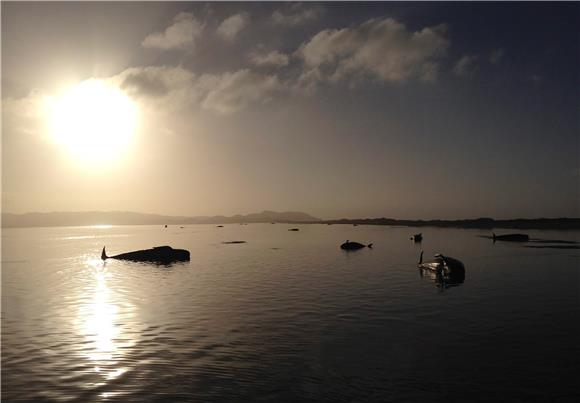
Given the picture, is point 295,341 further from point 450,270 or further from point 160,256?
point 160,256

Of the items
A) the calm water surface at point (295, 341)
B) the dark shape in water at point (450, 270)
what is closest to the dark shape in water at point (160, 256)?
the calm water surface at point (295, 341)

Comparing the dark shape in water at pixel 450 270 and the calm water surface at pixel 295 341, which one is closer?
the calm water surface at pixel 295 341

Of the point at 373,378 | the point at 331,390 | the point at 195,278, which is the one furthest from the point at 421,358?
the point at 195,278

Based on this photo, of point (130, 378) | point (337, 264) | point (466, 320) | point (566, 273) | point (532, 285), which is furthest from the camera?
point (337, 264)

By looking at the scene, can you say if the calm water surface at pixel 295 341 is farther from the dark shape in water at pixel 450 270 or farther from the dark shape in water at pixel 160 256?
the dark shape in water at pixel 160 256

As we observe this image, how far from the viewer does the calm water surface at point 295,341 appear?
13586 millimetres

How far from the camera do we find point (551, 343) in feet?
60.2

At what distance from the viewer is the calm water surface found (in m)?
13.6

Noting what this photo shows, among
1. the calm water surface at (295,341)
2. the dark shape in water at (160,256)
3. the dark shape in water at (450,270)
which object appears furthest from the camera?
the dark shape in water at (160,256)

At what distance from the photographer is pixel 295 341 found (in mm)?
19062

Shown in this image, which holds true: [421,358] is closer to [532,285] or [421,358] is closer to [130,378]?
[130,378]

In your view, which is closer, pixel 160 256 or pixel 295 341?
pixel 295 341

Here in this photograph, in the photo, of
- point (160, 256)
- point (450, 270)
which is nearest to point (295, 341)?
point (450, 270)

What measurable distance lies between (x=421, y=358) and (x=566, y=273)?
117 feet
